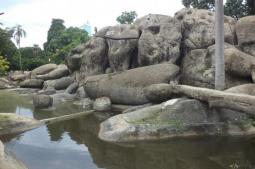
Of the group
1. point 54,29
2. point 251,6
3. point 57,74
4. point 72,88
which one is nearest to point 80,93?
point 72,88

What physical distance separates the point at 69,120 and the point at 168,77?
5.14 metres

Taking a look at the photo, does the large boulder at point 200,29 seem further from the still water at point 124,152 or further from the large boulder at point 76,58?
the still water at point 124,152

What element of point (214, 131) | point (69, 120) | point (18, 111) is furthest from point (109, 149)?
point (18, 111)

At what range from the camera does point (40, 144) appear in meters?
11.8

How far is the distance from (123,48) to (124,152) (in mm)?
12397

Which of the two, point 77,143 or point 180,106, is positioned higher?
point 180,106

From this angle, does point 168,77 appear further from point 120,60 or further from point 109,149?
point 109,149

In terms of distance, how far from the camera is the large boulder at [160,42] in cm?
2050

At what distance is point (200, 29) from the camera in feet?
66.4

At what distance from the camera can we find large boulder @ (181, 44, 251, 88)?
55.4 feet

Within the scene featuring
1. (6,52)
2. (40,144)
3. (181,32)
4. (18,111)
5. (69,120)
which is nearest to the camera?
(40,144)

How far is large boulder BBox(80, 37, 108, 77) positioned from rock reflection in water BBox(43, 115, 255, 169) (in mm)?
12251

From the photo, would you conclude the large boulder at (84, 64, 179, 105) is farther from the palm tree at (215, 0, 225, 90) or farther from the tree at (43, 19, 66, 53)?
the tree at (43, 19, 66, 53)

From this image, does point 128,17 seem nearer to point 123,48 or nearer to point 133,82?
point 123,48
